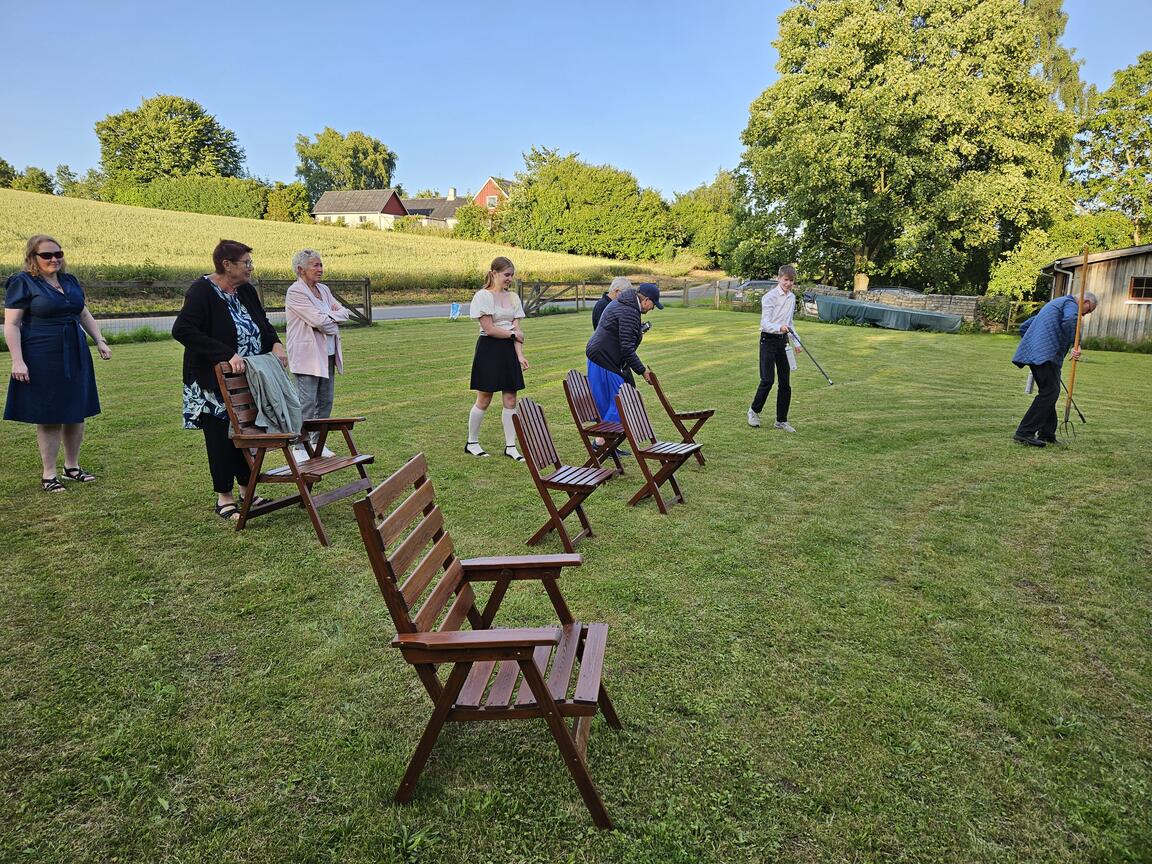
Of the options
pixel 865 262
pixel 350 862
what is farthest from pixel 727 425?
pixel 865 262

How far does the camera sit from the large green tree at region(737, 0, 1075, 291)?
97.4 ft

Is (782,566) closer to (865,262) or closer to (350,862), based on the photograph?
Result: (350,862)

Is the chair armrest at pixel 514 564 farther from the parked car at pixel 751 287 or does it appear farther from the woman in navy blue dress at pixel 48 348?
the parked car at pixel 751 287

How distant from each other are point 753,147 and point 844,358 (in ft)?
74.7

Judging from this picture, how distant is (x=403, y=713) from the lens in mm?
3139

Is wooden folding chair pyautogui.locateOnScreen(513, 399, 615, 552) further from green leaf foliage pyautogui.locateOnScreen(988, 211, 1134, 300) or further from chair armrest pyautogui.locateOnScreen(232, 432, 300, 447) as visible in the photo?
green leaf foliage pyautogui.locateOnScreen(988, 211, 1134, 300)

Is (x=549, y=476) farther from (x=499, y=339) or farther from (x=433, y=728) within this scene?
(x=433, y=728)

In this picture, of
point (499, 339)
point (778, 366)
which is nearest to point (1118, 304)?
point (778, 366)

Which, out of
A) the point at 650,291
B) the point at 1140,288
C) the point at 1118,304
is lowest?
the point at 650,291

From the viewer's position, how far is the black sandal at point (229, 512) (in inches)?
215

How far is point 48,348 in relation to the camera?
563cm

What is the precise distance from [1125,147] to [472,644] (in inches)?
1674

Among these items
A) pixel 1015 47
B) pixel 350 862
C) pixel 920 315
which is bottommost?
pixel 350 862

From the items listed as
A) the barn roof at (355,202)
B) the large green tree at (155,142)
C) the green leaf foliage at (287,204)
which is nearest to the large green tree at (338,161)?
the barn roof at (355,202)
